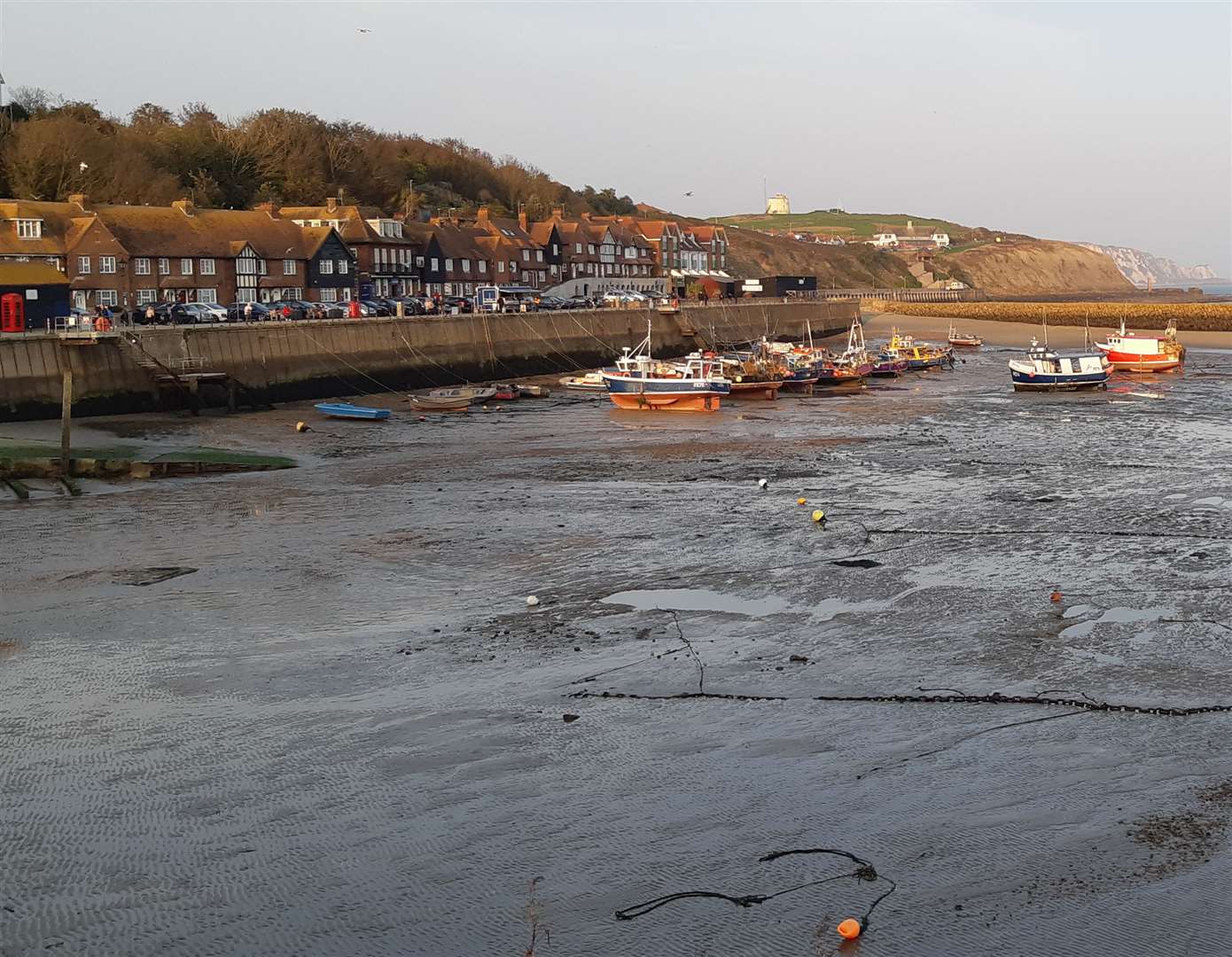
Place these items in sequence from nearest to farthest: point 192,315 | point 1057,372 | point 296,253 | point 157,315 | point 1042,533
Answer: point 1042,533
point 157,315
point 192,315
point 1057,372
point 296,253

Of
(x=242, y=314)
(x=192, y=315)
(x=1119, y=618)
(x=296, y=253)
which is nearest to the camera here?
(x=1119, y=618)

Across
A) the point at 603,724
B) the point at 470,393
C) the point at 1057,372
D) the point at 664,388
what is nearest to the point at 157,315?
the point at 470,393

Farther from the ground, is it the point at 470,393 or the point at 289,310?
the point at 289,310

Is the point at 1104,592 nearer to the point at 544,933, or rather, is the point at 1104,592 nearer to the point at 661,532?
the point at 661,532

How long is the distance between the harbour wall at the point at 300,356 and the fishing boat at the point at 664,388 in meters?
10.0

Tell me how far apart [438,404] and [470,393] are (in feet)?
8.07

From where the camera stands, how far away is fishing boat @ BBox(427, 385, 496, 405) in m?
47.7

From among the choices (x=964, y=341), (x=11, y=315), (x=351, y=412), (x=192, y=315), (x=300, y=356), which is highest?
(x=192, y=315)

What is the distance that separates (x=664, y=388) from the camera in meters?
47.7

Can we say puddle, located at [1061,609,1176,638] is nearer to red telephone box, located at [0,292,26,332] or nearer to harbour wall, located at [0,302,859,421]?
harbour wall, located at [0,302,859,421]

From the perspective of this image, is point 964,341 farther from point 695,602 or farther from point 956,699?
point 956,699

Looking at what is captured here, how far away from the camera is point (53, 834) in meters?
11.1

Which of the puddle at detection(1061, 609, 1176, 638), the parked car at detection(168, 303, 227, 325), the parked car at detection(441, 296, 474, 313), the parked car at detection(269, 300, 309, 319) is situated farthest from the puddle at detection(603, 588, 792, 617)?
the parked car at detection(441, 296, 474, 313)

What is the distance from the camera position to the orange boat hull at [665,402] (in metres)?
47.7
